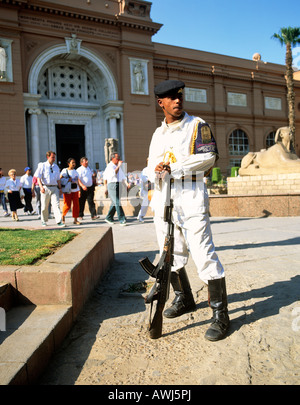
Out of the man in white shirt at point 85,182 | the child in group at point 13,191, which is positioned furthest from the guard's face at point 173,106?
the child in group at point 13,191

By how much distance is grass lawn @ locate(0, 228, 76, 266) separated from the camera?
10.1ft

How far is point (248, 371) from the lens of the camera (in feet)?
6.31

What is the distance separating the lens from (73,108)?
24031mm

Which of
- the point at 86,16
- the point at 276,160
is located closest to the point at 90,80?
the point at 86,16

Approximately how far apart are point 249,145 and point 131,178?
51.1 ft

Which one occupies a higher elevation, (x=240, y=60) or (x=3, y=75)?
(x=240, y=60)

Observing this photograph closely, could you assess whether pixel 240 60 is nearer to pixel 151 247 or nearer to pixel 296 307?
pixel 151 247

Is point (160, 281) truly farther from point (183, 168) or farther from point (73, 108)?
point (73, 108)

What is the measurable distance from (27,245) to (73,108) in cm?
2180

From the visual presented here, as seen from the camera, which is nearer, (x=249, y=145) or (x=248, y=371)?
(x=248, y=371)

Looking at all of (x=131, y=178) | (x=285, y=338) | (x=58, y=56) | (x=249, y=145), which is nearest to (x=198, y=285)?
(x=285, y=338)

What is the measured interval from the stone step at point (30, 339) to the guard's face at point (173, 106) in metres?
1.64

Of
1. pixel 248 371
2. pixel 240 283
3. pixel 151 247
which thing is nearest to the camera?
pixel 248 371

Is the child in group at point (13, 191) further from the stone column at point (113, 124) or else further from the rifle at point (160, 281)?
the stone column at point (113, 124)
